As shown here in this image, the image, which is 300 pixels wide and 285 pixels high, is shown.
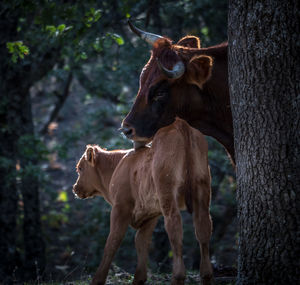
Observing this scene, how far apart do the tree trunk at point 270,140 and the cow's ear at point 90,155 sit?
11.8ft

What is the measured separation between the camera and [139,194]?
644 cm

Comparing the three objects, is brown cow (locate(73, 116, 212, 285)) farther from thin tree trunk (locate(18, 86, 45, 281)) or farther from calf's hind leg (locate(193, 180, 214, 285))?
thin tree trunk (locate(18, 86, 45, 281))

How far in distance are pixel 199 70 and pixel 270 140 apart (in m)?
1.60

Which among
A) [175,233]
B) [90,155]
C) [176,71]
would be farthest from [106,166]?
[176,71]

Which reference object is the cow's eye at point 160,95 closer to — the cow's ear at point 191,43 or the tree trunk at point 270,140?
the cow's ear at point 191,43

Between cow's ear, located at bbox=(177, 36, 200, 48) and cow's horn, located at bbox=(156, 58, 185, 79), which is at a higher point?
cow's ear, located at bbox=(177, 36, 200, 48)

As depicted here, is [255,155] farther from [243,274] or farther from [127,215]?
[127,215]

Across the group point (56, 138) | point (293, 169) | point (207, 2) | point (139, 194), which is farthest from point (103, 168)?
point (56, 138)

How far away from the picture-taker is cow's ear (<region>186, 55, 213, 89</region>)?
5.39m

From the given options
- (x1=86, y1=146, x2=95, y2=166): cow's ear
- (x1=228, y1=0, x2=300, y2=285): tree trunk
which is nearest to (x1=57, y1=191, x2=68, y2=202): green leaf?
(x1=86, y1=146, x2=95, y2=166): cow's ear

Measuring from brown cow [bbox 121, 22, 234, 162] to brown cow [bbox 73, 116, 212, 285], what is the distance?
30cm

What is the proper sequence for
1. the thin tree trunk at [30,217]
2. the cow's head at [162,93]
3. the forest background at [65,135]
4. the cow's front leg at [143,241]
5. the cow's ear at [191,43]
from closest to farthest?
the cow's head at [162,93] < the cow's ear at [191,43] < the cow's front leg at [143,241] < the forest background at [65,135] < the thin tree trunk at [30,217]

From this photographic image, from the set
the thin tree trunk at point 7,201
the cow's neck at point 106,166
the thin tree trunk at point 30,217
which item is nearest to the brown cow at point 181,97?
the cow's neck at point 106,166

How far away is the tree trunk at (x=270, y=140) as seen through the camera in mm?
4094
